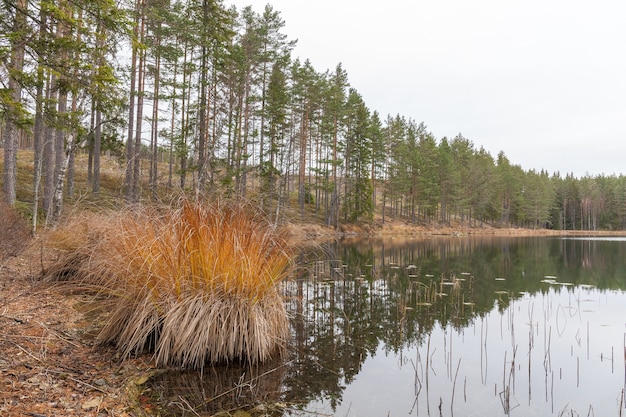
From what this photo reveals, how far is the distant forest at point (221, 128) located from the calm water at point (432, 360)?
7.12ft

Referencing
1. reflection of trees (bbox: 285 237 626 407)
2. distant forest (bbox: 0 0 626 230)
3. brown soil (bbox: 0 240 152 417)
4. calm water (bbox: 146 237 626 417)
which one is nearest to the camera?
brown soil (bbox: 0 240 152 417)

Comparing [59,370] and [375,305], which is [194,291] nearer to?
[59,370]

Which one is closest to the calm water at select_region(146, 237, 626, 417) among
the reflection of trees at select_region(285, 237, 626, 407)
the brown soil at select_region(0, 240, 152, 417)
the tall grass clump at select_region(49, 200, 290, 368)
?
the reflection of trees at select_region(285, 237, 626, 407)

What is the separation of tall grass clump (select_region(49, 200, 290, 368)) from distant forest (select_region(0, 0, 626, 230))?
0.70 meters

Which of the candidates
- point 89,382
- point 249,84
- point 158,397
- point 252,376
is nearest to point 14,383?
point 89,382

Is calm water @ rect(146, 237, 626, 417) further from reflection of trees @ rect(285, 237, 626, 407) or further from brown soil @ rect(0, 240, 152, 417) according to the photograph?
brown soil @ rect(0, 240, 152, 417)

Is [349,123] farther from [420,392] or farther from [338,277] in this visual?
[420,392]

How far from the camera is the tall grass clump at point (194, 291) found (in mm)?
3982

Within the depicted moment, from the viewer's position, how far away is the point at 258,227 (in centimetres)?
486

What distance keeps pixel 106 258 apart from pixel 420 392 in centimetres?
436

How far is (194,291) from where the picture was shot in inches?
162

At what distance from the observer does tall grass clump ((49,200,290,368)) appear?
3982 mm

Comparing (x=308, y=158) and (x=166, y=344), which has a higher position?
(x=308, y=158)

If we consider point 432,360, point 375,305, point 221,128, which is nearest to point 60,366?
point 432,360
